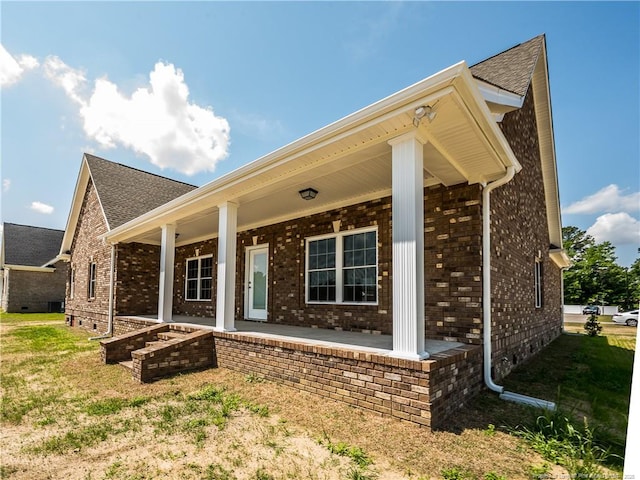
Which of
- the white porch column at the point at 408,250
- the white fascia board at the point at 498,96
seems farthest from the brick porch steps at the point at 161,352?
the white fascia board at the point at 498,96

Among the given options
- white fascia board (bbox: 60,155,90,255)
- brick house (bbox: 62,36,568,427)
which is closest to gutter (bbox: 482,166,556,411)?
brick house (bbox: 62,36,568,427)

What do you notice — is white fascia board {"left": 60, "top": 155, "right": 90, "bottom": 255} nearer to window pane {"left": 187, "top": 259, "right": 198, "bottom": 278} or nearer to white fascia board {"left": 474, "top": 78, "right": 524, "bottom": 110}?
window pane {"left": 187, "top": 259, "right": 198, "bottom": 278}

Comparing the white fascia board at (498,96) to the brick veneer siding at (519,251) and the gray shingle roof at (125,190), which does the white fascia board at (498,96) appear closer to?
the brick veneer siding at (519,251)

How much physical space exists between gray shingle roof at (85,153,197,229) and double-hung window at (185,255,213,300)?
2.98 meters

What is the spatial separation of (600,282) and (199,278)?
37560mm

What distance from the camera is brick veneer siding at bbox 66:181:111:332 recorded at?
11.9 meters

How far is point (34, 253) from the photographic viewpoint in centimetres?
2447

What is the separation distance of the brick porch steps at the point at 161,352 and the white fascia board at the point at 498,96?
5935 millimetres

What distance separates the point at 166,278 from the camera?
8438 millimetres

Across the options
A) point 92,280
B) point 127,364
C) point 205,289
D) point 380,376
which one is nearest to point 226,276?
point 127,364

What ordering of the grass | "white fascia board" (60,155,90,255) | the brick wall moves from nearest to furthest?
the grass, the brick wall, "white fascia board" (60,155,90,255)

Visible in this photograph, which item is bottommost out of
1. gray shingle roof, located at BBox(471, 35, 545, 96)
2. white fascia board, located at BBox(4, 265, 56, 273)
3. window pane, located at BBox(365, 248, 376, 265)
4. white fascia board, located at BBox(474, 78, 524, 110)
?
white fascia board, located at BBox(4, 265, 56, 273)

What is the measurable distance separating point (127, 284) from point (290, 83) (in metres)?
8.35

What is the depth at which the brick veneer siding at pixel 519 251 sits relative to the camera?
18.2 ft
